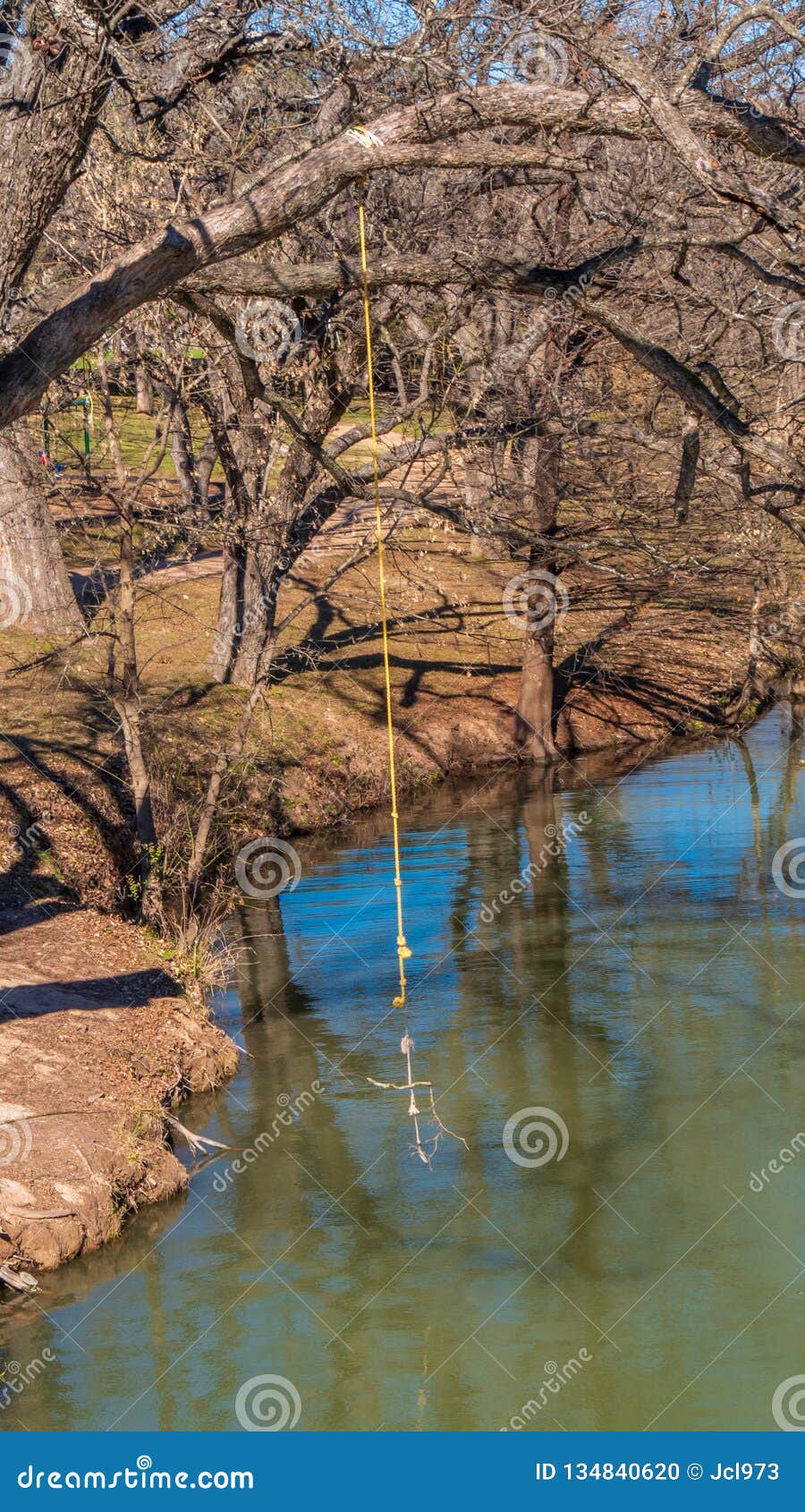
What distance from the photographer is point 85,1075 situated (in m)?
10.8

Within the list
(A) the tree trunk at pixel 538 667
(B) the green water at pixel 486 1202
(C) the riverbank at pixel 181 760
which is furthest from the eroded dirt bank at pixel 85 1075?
(A) the tree trunk at pixel 538 667

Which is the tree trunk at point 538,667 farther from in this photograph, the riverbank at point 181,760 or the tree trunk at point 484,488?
the tree trunk at point 484,488

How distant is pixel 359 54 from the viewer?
41.1 feet

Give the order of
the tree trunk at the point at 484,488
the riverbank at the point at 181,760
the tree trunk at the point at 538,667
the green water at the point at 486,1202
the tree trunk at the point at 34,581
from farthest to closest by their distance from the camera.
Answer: the tree trunk at the point at 538,667
the tree trunk at the point at 34,581
the tree trunk at the point at 484,488
the riverbank at the point at 181,760
the green water at the point at 486,1202

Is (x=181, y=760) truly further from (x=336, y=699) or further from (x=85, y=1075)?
(x=85, y=1075)

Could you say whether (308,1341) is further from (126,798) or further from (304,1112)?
(126,798)

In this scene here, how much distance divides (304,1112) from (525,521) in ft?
48.4

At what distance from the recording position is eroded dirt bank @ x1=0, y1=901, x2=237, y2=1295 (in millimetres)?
9430

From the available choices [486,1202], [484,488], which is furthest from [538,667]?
[486,1202]

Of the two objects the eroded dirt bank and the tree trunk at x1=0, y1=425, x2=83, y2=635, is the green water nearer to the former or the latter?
the eroded dirt bank

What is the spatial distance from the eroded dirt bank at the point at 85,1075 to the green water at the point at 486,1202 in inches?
10.4

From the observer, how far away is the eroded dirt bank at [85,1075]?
9.43 meters

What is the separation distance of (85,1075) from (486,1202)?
2.97 metres

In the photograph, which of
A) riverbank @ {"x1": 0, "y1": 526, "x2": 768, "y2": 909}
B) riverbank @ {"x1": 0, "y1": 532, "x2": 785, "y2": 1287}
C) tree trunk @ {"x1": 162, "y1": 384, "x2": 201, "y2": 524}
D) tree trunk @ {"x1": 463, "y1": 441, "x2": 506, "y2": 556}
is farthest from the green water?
tree trunk @ {"x1": 162, "y1": 384, "x2": 201, "y2": 524}
